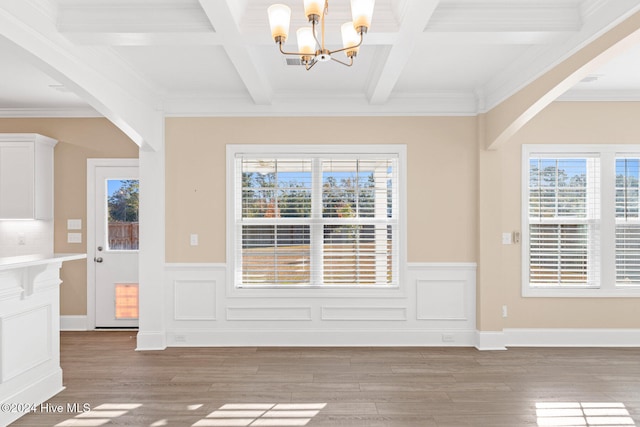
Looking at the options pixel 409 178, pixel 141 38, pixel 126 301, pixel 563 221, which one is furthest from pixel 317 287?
pixel 141 38

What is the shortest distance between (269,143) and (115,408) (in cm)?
295

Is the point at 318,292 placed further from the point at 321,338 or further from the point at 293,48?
the point at 293,48

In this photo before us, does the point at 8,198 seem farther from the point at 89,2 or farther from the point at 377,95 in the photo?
the point at 377,95

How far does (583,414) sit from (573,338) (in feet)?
6.16

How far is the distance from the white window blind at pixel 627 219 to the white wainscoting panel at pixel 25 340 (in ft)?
18.7

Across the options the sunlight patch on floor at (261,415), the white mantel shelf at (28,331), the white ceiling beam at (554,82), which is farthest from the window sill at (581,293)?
the white mantel shelf at (28,331)

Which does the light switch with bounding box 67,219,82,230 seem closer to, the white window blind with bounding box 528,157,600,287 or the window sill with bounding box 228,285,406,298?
the window sill with bounding box 228,285,406,298

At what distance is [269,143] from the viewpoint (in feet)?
15.9

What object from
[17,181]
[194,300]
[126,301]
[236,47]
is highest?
[236,47]

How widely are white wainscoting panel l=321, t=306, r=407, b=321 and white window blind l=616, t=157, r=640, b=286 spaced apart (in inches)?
99.1

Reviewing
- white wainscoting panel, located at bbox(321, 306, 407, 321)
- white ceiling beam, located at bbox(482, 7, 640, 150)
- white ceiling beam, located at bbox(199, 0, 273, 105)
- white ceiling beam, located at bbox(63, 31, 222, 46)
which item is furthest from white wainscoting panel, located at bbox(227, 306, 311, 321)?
white ceiling beam, located at bbox(63, 31, 222, 46)

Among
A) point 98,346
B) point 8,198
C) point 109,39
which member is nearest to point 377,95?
point 109,39

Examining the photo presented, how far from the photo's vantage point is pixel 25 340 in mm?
3082

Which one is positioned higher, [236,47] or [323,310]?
[236,47]
